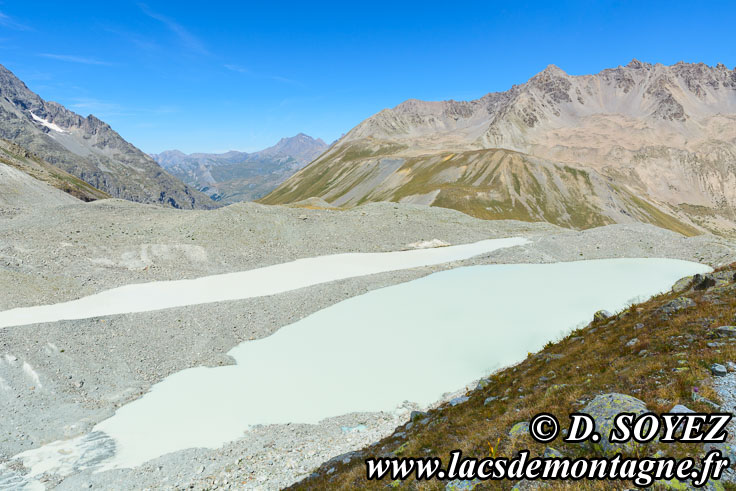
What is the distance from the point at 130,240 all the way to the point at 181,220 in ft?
31.8

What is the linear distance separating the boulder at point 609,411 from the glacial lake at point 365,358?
44.5 ft

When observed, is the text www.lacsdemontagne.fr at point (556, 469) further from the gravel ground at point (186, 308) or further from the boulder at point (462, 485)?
the gravel ground at point (186, 308)

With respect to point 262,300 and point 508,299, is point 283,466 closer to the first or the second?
point 262,300

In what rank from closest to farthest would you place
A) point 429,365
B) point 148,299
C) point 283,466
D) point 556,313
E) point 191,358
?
point 283,466 → point 429,365 → point 191,358 → point 556,313 → point 148,299

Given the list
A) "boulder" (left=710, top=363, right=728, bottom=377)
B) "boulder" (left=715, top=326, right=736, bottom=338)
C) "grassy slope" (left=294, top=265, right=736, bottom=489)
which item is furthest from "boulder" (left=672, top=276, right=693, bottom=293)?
"boulder" (left=710, top=363, right=728, bottom=377)

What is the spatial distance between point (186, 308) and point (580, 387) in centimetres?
3528

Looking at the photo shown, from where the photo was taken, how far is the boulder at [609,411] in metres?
8.77

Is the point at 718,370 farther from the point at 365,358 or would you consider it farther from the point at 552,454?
the point at 365,358

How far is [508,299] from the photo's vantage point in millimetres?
40344

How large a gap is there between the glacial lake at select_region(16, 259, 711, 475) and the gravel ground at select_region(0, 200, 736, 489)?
1560 mm

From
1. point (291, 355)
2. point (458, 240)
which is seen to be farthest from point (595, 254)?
point (291, 355)

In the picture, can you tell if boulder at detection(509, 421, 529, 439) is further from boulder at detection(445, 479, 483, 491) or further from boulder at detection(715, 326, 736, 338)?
boulder at detection(715, 326, 736, 338)

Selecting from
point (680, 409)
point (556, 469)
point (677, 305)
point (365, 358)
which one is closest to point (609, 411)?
point (680, 409)

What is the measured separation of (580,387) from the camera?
41.0 feet
